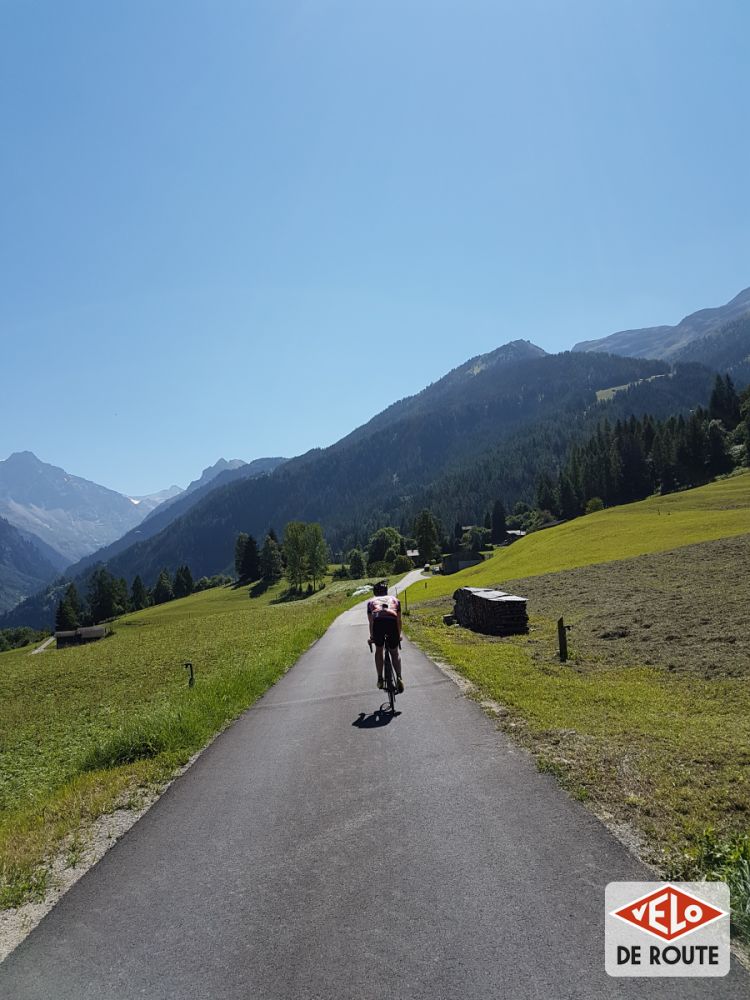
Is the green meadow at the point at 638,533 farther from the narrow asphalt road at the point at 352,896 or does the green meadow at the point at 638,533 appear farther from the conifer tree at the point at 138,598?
the conifer tree at the point at 138,598

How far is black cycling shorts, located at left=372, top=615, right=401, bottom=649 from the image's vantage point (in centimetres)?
1508

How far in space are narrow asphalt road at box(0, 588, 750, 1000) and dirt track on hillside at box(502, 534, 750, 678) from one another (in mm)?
11606

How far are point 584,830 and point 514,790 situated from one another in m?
1.53

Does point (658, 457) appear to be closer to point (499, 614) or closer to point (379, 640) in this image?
point (499, 614)

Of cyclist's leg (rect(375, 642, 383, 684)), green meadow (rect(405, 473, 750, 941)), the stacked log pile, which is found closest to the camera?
green meadow (rect(405, 473, 750, 941))

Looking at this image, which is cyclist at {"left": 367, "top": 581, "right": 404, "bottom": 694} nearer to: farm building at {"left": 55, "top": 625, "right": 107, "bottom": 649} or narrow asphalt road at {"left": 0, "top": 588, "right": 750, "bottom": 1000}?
narrow asphalt road at {"left": 0, "top": 588, "right": 750, "bottom": 1000}

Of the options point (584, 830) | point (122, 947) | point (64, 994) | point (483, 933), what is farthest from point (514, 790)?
point (64, 994)

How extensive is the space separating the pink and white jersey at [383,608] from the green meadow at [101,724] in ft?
15.3

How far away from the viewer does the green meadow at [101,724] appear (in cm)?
853

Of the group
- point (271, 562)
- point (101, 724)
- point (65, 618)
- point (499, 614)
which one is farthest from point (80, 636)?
point (499, 614)

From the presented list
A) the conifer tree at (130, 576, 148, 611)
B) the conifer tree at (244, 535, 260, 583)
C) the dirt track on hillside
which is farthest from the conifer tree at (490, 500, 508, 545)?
the dirt track on hillside

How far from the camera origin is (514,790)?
7965 millimetres

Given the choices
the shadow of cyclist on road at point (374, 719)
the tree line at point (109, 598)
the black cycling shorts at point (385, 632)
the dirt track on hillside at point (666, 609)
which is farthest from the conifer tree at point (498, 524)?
the shadow of cyclist on road at point (374, 719)

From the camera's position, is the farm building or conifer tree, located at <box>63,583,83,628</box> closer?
the farm building
